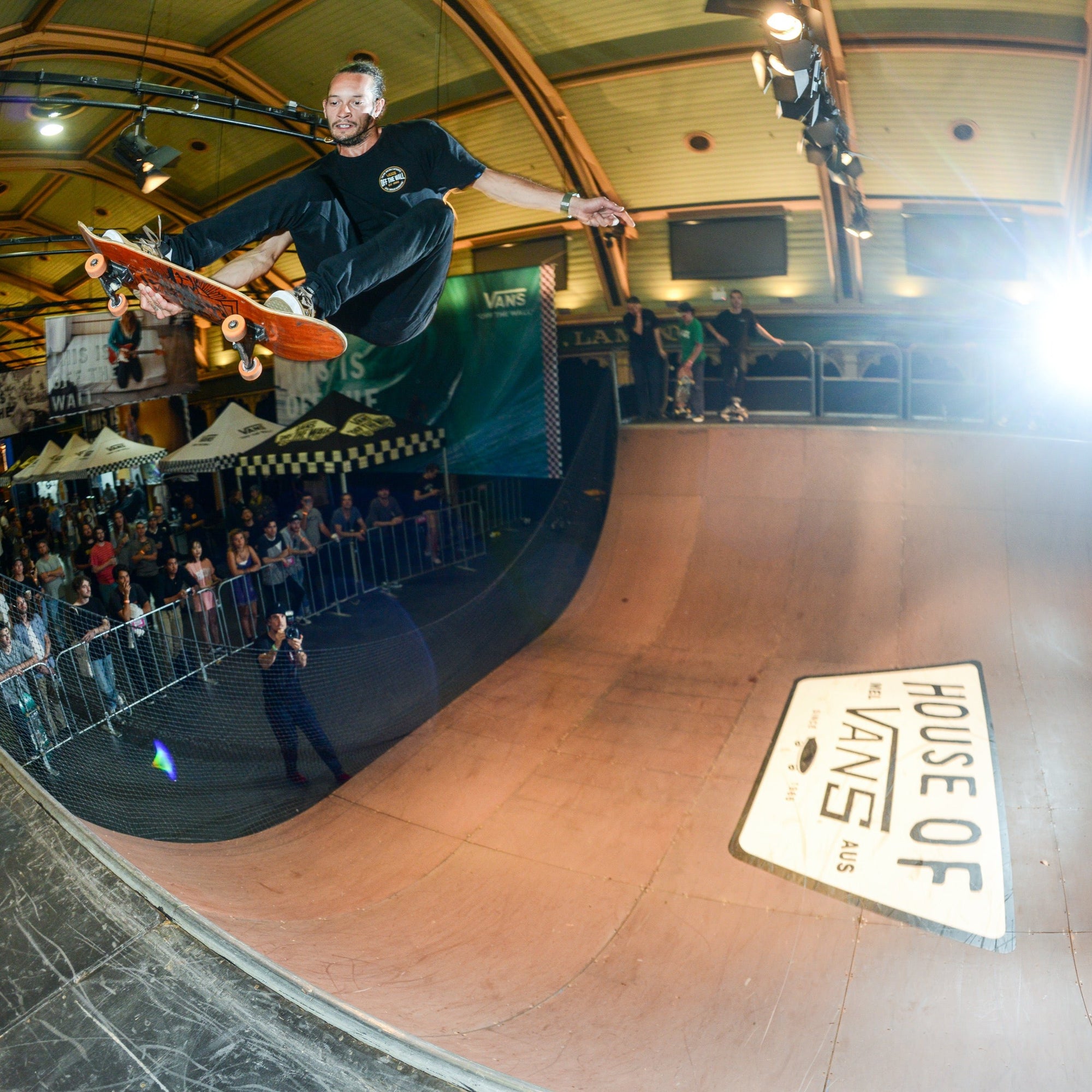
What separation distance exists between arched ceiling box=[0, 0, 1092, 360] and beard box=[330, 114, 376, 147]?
0.84 meters

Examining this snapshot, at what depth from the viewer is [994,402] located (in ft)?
30.9

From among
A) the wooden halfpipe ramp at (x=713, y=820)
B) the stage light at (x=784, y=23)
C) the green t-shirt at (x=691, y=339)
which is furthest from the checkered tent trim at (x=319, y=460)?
the stage light at (x=784, y=23)

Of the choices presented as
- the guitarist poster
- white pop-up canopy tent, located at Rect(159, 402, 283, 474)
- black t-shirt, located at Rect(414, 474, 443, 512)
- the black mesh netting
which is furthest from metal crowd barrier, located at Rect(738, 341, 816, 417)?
the guitarist poster

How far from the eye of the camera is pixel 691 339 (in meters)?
10.1

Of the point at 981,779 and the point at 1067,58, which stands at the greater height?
the point at 1067,58

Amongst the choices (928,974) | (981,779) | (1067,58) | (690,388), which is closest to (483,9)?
(690,388)

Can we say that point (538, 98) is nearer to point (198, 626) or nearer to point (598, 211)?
point (598, 211)

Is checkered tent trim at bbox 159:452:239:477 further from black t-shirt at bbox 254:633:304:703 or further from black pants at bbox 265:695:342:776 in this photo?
black pants at bbox 265:695:342:776

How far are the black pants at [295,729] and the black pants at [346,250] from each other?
3.55 m

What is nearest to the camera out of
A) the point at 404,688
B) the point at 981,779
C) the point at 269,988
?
the point at 269,988

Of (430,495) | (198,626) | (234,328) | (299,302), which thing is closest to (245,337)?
(234,328)

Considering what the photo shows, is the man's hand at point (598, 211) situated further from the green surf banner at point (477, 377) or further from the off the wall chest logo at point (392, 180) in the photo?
the green surf banner at point (477, 377)

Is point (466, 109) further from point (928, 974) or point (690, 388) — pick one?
point (928, 974)

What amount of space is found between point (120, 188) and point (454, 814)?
5382 mm
